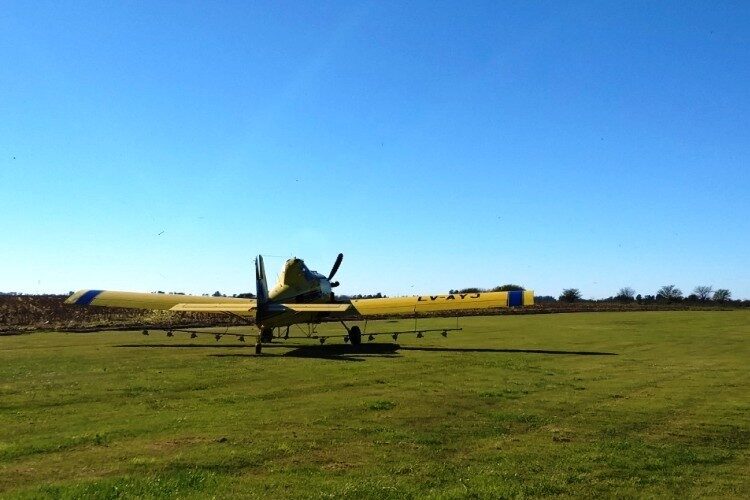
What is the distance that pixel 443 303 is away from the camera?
90.0 feet

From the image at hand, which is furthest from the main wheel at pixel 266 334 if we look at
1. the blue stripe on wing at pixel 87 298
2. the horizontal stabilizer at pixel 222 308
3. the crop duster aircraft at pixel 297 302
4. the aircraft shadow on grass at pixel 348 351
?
the blue stripe on wing at pixel 87 298

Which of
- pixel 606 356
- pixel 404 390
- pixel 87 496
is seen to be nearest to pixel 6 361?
pixel 404 390

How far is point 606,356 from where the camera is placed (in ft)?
67.4

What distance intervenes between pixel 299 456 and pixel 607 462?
173 inches

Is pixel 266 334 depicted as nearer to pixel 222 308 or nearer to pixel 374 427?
pixel 222 308

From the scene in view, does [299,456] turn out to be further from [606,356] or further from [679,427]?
[606,356]

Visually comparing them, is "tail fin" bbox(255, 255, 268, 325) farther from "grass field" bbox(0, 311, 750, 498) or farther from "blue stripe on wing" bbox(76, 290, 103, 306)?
"blue stripe on wing" bbox(76, 290, 103, 306)

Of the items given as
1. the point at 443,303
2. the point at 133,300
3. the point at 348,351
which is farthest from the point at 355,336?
the point at 133,300

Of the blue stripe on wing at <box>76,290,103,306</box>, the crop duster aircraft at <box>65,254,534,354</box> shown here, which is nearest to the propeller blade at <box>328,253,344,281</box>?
the crop duster aircraft at <box>65,254,534,354</box>

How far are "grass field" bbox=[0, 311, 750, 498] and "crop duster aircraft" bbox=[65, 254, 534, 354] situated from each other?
A: 4667 millimetres

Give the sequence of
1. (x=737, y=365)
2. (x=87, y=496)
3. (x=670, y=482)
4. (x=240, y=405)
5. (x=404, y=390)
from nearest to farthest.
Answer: (x=87, y=496) < (x=670, y=482) < (x=240, y=405) < (x=404, y=390) < (x=737, y=365)

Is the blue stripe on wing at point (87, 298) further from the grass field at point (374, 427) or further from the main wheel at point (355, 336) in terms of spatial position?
the main wheel at point (355, 336)

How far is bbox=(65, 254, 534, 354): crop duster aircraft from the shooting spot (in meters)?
23.8

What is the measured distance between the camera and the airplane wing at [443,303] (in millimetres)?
26141
